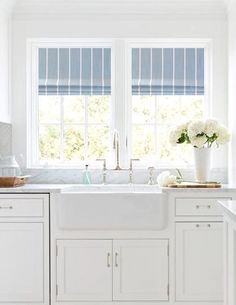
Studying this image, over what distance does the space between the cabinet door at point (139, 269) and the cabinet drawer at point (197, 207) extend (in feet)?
0.86

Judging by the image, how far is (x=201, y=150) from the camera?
364 cm

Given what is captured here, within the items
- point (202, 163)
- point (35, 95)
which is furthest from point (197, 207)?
point (35, 95)

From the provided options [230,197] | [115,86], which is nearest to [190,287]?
[230,197]

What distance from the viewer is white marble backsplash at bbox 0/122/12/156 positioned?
380 centimetres

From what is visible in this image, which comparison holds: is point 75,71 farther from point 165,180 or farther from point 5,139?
point 165,180

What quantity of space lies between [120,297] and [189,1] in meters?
2.49

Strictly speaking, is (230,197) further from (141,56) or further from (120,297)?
(141,56)

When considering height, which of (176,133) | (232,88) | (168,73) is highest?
(168,73)

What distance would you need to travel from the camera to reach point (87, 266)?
10.8 ft

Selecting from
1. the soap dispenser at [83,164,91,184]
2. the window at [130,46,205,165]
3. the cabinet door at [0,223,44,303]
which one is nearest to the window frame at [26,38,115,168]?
the soap dispenser at [83,164,91,184]

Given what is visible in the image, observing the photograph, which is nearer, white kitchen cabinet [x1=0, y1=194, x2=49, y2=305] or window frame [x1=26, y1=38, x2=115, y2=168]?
white kitchen cabinet [x1=0, y1=194, x2=49, y2=305]

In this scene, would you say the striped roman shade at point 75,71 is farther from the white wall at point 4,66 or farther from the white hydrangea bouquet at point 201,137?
the white hydrangea bouquet at point 201,137

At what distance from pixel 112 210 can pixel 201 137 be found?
93 cm

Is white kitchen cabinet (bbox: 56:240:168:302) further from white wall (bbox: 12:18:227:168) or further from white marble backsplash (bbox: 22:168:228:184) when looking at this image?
white wall (bbox: 12:18:227:168)
